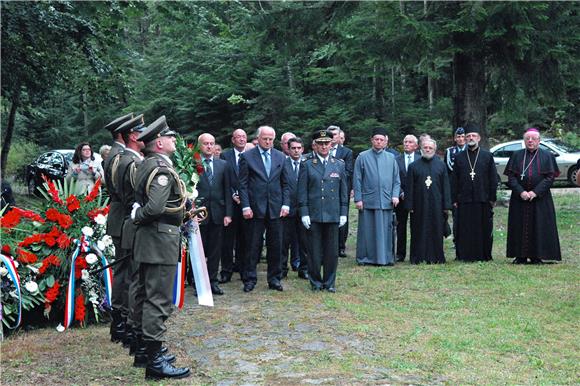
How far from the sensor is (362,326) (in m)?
7.94

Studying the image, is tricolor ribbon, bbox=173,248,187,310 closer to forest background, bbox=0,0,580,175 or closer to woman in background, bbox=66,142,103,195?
woman in background, bbox=66,142,103,195

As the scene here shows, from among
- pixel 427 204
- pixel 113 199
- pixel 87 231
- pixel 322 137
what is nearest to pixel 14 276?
pixel 87 231

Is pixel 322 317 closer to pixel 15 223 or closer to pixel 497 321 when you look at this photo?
pixel 497 321

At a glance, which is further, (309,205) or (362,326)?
(309,205)

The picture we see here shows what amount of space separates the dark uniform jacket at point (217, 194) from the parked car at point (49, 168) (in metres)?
18.5

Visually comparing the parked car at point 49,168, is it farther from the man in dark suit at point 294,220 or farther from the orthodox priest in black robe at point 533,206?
the orthodox priest in black robe at point 533,206

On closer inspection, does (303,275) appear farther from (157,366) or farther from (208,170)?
(157,366)

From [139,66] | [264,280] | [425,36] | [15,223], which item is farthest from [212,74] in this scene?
[15,223]

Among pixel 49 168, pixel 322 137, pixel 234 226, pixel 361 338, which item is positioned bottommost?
pixel 361 338

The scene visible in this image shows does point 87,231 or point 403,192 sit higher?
point 403,192

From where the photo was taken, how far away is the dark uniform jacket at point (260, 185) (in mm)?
10242

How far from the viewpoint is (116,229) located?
24.3 feet

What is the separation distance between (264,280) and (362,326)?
329cm

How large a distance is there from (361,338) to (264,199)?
3303mm
